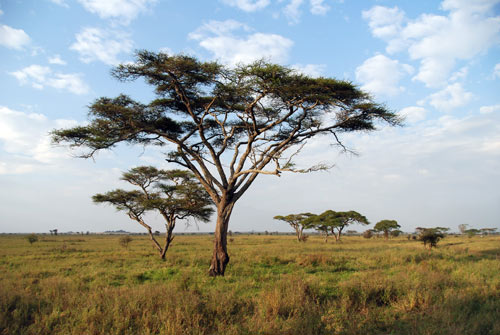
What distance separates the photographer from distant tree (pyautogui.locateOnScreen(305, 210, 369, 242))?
1887 inches

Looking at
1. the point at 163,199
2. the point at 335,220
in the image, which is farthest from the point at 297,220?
the point at 163,199

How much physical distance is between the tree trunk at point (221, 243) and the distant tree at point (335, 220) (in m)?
38.3

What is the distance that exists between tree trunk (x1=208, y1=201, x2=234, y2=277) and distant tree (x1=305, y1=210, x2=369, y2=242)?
126ft

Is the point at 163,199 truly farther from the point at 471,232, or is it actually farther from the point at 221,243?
the point at 471,232

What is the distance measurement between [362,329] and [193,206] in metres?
16.8

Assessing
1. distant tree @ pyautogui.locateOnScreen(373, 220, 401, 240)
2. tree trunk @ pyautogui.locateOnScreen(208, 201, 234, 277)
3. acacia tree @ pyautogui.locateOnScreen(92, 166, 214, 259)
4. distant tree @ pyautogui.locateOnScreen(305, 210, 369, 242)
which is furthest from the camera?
distant tree @ pyautogui.locateOnScreen(373, 220, 401, 240)

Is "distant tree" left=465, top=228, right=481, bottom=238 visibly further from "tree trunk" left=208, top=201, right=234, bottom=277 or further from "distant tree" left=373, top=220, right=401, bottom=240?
"tree trunk" left=208, top=201, right=234, bottom=277

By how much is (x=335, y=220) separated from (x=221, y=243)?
39095 millimetres

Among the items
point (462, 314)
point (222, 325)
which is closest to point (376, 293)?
point (462, 314)

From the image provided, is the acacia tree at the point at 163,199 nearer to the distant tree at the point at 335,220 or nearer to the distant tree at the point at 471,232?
the distant tree at the point at 335,220

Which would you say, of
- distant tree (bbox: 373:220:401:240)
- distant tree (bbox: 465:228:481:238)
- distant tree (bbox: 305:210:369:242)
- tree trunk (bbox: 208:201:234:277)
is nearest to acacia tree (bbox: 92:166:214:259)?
tree trunk (bbox: 208:201:234:277)

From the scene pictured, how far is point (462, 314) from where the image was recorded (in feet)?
17.6

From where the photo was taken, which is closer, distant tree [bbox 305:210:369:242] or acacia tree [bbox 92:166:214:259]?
acacia tree [bbox 92:166:214:259]

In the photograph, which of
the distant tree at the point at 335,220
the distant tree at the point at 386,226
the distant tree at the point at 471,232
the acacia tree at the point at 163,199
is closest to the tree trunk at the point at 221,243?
the acacia tree at the point at 163,199
